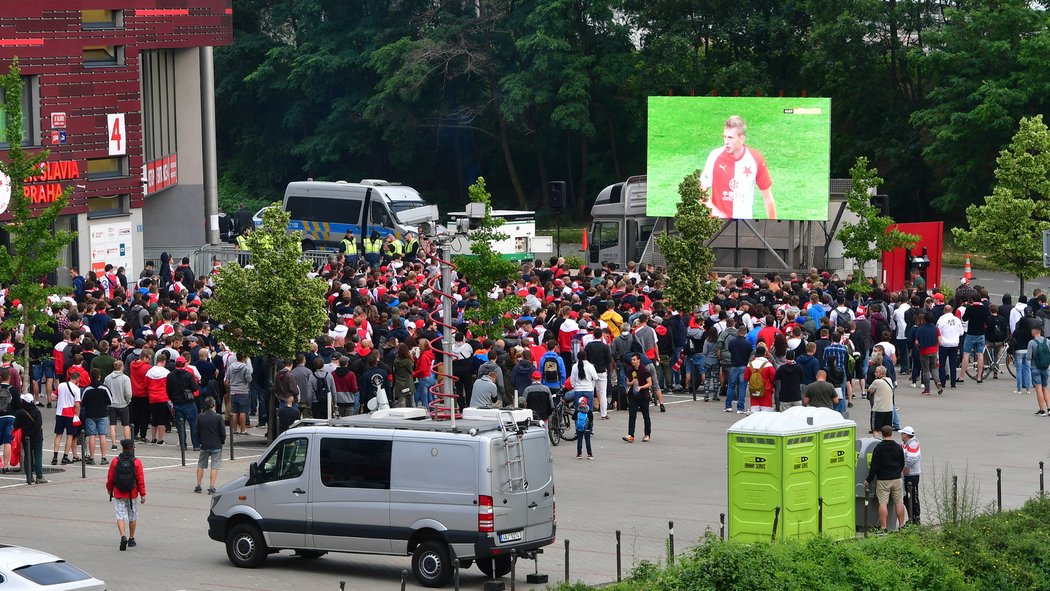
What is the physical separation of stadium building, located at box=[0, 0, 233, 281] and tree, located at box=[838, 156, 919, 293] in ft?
59.7

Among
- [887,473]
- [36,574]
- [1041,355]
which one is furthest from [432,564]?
[1041,355]

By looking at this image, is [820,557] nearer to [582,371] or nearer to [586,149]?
[582,371]

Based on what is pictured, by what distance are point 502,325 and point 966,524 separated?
11307 mm

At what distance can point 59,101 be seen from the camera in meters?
39.9

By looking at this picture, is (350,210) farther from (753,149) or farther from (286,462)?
(286,462)

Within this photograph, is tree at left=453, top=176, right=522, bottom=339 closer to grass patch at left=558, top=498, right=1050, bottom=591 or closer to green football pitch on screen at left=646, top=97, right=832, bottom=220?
grass patch at left=558, top=498, right=1050, bottom=591

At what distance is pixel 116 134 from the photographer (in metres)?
42.0

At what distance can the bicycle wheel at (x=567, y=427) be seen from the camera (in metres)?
25.5

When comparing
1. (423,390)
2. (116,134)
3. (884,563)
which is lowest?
(884,563)

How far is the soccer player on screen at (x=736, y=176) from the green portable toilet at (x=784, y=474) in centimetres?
2468

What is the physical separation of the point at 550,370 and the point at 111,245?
799 inches

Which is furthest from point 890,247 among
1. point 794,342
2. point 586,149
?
point 586,149

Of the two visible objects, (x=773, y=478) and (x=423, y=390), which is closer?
(x=773, y=478)

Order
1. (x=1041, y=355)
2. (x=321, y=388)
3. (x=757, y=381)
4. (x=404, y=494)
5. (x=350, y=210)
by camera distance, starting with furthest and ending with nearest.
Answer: (x=350, y=210) → (x=1041, y=355) → (x=757, y=381) → (x=321, y=388) → (x=404, y=494)
